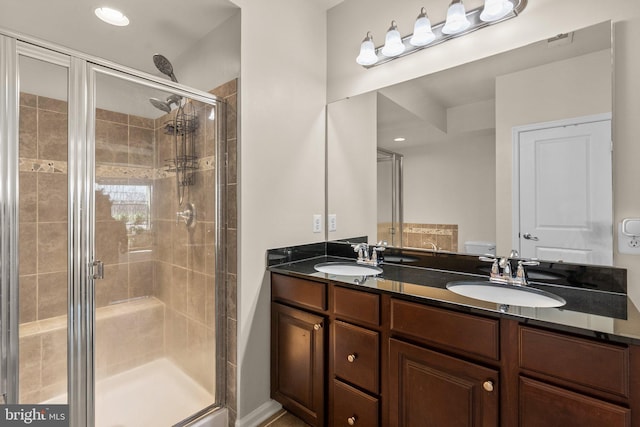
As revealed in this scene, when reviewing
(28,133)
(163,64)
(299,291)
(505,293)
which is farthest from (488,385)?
(163,64)

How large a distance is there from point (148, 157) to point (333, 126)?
3.95 ft

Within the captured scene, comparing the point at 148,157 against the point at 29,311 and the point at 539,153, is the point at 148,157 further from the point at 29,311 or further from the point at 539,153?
the point at 539,153

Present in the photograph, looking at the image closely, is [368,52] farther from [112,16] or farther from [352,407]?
[352,407]

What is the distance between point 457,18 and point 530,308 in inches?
55.4

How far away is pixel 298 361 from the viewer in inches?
66.4

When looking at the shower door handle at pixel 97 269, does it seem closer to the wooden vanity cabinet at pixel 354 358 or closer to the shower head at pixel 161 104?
the shower head at pixel 161 104

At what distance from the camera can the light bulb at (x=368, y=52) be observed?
191 cm

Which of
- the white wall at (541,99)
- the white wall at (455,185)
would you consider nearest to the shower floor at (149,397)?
the white wall at (455,185)

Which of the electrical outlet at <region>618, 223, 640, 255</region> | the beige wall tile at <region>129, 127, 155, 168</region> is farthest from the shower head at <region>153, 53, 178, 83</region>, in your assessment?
the electrical outlet at <region>618, 223, 640, 255</region>

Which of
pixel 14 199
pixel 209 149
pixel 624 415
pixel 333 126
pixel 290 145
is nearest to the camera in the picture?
pixel 624 415

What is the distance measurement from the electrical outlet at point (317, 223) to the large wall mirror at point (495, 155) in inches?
7.8

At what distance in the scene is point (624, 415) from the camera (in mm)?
860

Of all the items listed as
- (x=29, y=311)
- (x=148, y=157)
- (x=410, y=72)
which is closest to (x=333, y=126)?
(x=410, y=72)

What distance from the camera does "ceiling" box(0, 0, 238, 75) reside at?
1698 mm
